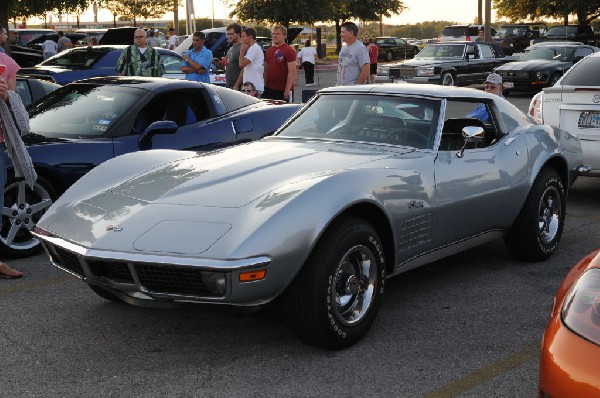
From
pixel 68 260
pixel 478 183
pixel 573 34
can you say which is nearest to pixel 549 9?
pixel 573 34

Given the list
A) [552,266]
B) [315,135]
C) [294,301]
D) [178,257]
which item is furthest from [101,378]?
[552,266]

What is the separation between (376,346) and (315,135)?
1.77m

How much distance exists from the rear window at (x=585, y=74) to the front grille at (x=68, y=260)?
595 centimetres

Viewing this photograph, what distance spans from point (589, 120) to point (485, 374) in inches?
200

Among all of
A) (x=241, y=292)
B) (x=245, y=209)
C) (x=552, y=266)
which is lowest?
(x=552, y=266)

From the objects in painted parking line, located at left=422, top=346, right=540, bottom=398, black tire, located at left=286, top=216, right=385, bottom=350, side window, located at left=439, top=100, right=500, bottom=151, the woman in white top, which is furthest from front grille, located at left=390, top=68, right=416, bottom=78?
painted parking line, located at left=422, top=346, right=540, bottom=398

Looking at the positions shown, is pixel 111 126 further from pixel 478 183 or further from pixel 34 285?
pixel 478 183

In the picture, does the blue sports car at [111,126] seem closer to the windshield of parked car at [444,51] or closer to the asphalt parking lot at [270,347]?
the asphalt parking lot at [270,347]

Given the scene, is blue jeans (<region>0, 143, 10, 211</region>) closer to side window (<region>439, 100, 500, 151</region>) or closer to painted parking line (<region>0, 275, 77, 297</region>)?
painted parking line (<region>0, 275, 77, 297</region>)

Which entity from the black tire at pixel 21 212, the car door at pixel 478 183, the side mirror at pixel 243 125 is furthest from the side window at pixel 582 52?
the black tire at pixel 21 212

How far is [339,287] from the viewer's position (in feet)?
15.4

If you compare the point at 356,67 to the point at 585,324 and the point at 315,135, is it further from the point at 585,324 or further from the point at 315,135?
the point at 585,324

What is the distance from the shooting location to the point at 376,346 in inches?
189

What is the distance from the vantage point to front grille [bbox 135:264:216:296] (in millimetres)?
4273
